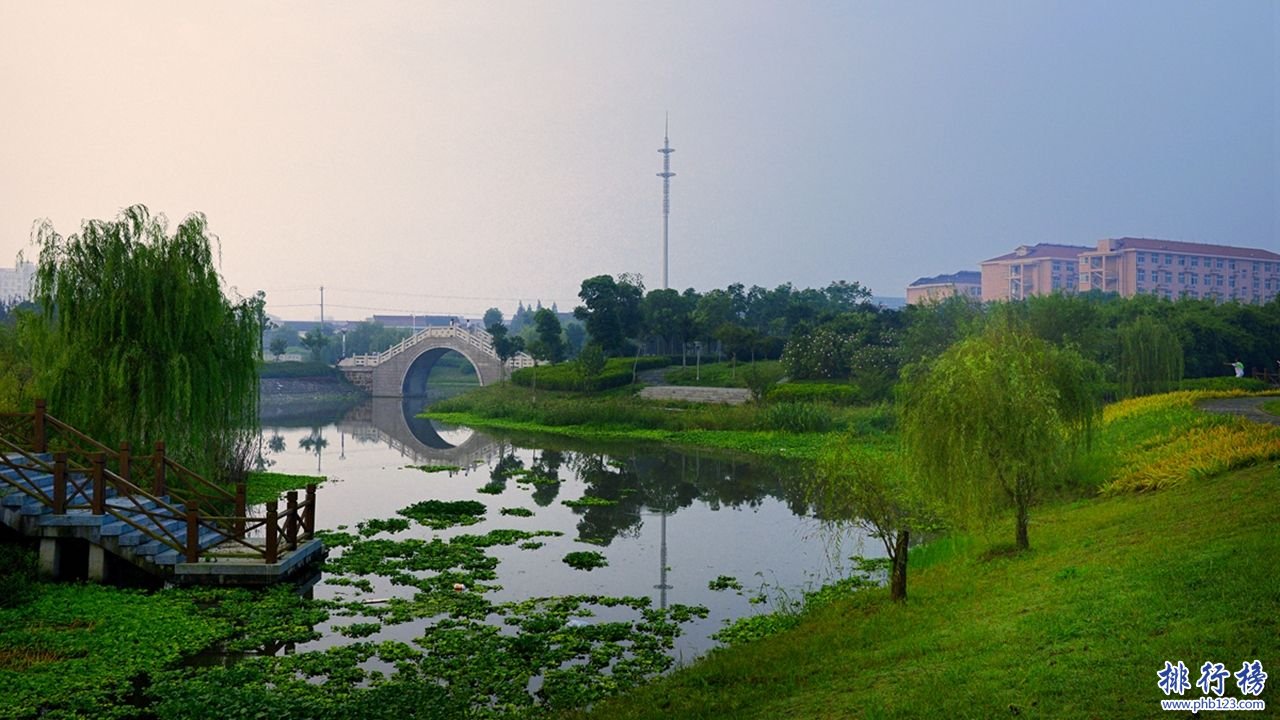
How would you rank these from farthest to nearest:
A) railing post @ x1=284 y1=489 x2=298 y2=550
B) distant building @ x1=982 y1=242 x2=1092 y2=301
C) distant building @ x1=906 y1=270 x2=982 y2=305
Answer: distant building @ x1=906 y1=270 x2=982 y2=305 → distant building @ x1=982 y1=242 x2=1092 y2=301 → railing post @ x1=284 y1=489 x2=298 y2=550

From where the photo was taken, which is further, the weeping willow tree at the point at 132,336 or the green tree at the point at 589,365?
the green tree at the point at 589,365

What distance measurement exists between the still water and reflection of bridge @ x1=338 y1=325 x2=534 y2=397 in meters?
23.2

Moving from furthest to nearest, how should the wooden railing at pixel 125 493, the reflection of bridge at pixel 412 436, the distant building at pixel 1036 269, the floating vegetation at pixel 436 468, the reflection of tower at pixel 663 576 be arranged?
the distant building at pixel 1036 269
the reflection of bridge at pixel 412 436
the floating vegetation at pixel 436 468
the reflection of tower at pixel 663 576
the wooden railing at pixel 125 493

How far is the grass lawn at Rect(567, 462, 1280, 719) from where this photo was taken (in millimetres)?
5570

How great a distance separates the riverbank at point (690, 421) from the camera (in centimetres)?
2783

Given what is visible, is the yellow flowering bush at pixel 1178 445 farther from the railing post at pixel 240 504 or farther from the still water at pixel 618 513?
the railing post at pixel 240 504

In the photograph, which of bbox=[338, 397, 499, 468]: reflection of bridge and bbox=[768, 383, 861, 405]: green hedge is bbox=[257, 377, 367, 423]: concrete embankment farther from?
bbox=[768, 383, 861, 405]: green hedge

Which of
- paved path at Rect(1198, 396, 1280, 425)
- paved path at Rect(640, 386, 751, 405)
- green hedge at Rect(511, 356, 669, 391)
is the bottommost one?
paved path at Rect(640, 386, 751, 405)

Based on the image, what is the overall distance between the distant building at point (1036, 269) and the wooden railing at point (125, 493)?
237ft

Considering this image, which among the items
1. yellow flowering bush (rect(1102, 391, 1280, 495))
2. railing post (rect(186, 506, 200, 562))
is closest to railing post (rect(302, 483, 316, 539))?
railing post (rect(186, 506, 200, 562))

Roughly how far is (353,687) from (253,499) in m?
11.0

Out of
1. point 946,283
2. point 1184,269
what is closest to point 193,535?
point 1184,269

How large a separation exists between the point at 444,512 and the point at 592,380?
27.4 m

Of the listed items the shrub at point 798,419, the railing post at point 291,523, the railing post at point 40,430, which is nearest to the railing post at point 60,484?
the railing post at point 40,430
